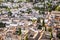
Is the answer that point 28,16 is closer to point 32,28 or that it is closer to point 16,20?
point 16,20

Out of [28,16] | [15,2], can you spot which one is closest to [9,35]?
[28,16]

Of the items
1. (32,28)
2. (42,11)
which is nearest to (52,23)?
(32,28)

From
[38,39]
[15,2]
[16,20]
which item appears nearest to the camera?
[38,39]

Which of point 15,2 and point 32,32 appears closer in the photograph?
point 32,32

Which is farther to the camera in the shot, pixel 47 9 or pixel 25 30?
pixel 47 9

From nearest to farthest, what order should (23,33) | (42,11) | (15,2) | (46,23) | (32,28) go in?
(23,33)
(32,28)
(46,23)
(42,11)
(15,2)

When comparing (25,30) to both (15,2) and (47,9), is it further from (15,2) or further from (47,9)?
(15,2)

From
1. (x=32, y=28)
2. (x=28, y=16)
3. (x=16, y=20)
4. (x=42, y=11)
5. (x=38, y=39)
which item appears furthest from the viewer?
(x=42, y=11)

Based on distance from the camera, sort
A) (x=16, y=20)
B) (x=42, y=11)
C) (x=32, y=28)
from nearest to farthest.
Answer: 1. (x=32, y=28)
2. (x=16, y=20)
3. (x=42, y=11)
